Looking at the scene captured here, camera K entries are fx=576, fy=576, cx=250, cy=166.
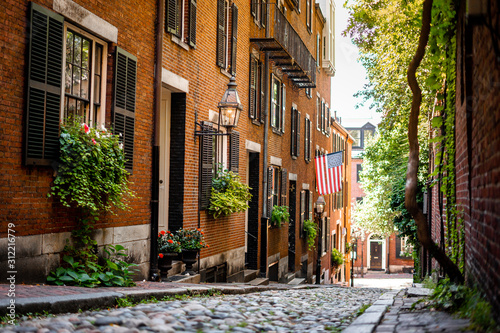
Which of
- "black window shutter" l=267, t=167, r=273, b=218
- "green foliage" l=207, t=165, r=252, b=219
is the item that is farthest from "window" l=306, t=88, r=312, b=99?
"green foliage" l=207, t=165, r=252, b=219

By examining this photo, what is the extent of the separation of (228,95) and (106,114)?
149 inches

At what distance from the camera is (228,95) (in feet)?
39.1

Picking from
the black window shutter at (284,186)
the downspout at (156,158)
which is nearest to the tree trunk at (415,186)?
the downspout at (156,158)

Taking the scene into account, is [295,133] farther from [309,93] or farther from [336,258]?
[336,258]

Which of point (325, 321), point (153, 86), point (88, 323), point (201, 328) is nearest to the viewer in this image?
point (88, 323)

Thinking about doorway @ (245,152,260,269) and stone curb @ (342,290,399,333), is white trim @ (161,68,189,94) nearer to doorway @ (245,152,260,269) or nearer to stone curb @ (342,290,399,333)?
stone curb @ (342,290,399,333)

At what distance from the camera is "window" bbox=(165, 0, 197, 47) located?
35.6 ft

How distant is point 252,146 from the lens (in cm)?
1716

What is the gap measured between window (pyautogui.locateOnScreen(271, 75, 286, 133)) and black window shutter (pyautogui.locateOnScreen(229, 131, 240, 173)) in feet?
16.1

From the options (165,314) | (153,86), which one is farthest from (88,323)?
(153,86)

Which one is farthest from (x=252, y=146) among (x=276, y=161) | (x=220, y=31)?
(x=220, y=31)

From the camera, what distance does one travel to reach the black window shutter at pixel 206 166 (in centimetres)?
1256

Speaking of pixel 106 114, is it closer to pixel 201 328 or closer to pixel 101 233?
pixel 101 233

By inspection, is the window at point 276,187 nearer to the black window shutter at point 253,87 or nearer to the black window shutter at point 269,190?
the black window shutter at point 269,190
